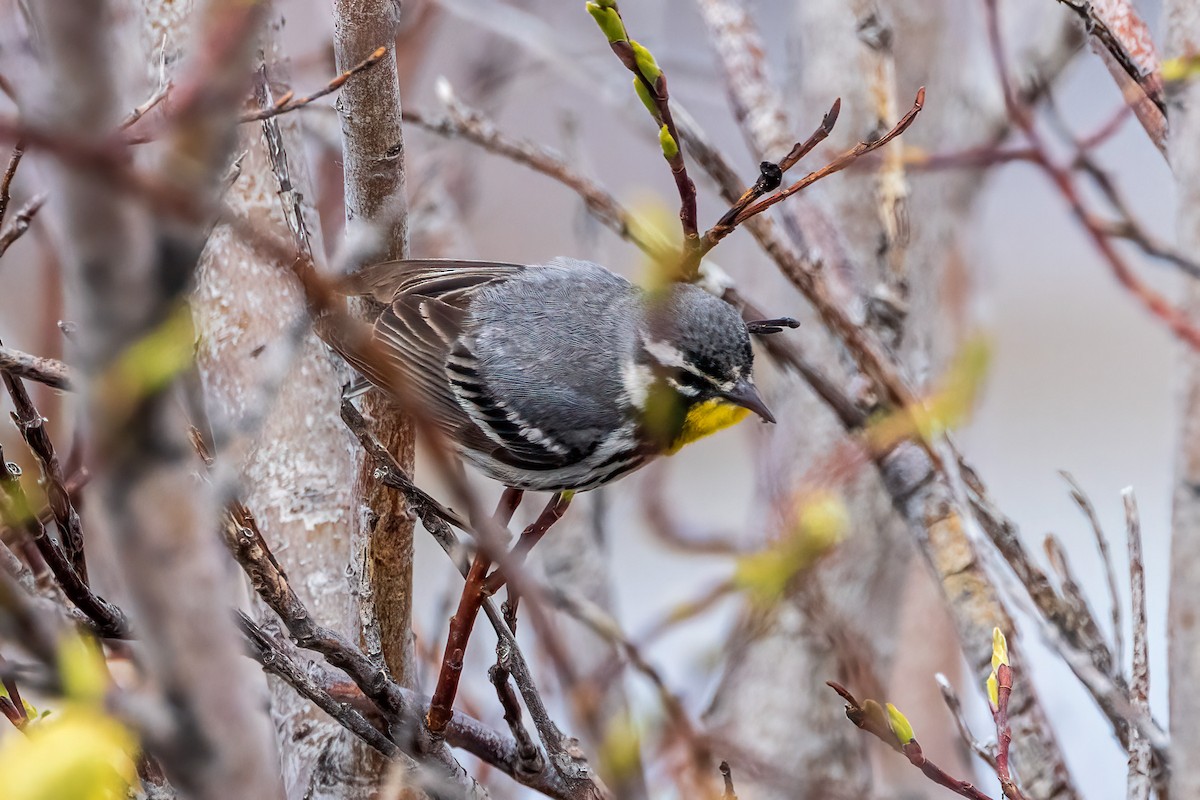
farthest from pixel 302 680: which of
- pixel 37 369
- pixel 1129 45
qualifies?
pixel 1129 45

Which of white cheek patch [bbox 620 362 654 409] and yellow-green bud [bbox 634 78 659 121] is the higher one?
white cheek patch [bbox 620 362 654 409]

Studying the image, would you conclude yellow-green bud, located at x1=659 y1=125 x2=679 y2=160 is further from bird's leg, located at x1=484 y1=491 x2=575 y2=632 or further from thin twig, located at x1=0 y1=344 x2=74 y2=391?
thin twig, located at x1=0 y1=344 x2=74 y2=391

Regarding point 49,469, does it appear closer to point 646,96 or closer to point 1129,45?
point 646,96

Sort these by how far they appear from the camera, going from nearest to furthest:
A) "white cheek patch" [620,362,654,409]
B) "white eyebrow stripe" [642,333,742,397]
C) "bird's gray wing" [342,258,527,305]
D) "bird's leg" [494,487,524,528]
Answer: "bird's leg" [494,487,524,528] < "bird's gray wing" [342,258,527,305] < "white eyebrow stripe" [642,333,742,397] < "white cheek patch" [620,362,654,409]

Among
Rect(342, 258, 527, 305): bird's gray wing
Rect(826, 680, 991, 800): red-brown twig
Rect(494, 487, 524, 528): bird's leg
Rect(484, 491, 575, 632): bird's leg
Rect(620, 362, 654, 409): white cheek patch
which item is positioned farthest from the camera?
Rect(620, 362, 654, 409): white cheek patch

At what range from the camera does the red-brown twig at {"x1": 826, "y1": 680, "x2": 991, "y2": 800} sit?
3.52 feet

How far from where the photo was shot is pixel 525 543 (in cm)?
147

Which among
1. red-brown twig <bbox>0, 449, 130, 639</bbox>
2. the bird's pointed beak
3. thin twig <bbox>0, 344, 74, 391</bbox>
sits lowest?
red-brown twig <bbox>0, 449, 130, 639</bbox>

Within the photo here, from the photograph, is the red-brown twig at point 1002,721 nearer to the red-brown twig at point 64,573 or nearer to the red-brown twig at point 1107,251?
the red-brown twig at point 1107,251

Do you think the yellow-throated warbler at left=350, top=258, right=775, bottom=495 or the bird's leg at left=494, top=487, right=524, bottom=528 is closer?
the bird's leg at left=494, top=487, right=524, bottom=528

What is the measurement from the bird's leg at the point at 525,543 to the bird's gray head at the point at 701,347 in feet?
1.13

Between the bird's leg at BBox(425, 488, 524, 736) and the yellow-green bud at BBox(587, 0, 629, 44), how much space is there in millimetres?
610

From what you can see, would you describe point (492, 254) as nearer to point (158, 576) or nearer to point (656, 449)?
point (656, 449)

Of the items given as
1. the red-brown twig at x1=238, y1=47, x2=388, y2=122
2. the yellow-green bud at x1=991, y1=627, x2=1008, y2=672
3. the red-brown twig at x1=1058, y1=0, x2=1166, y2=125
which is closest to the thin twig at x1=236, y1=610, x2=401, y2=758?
the red-brown twig at x1=238, y1=47, x2=388, y2=122
